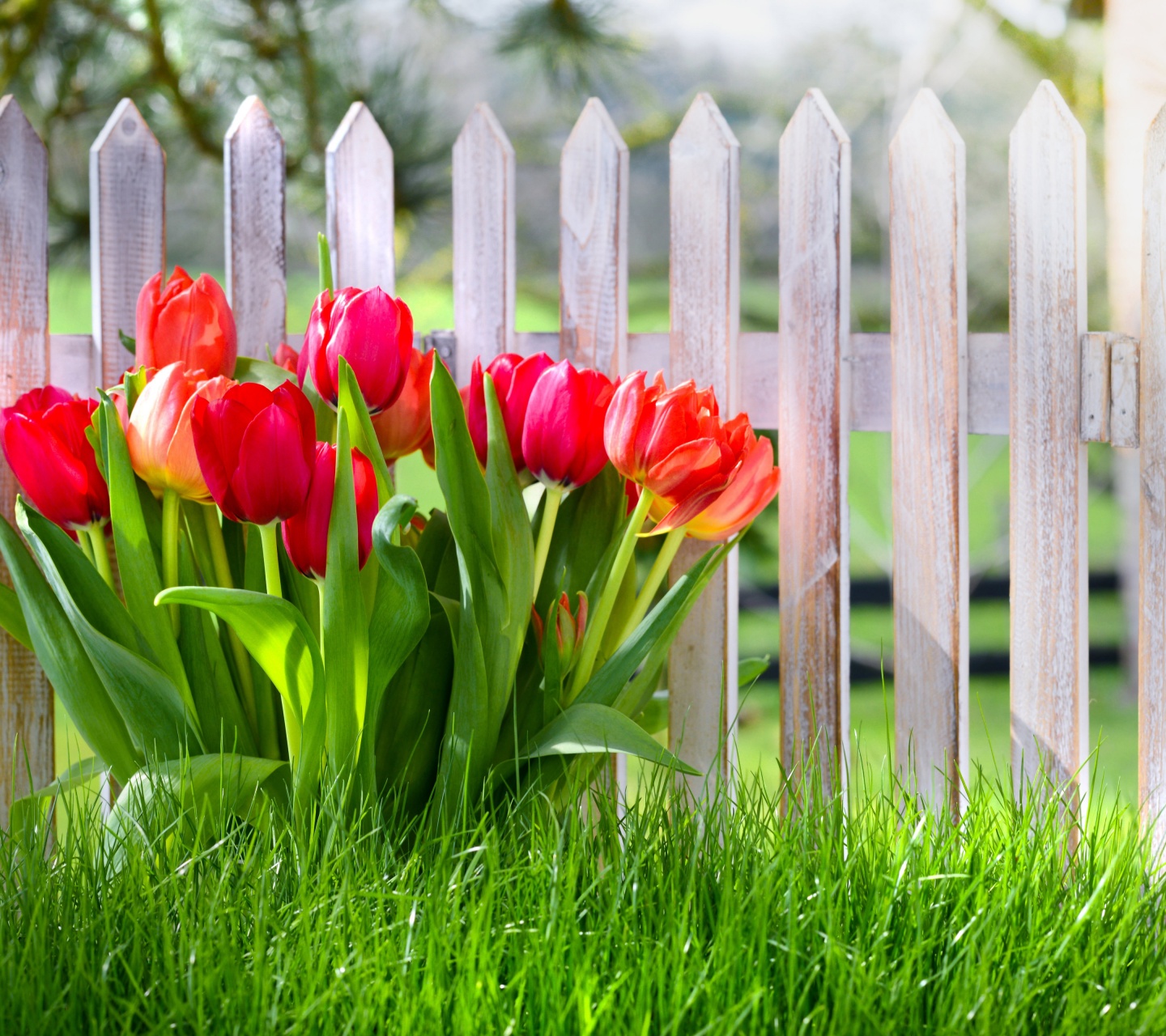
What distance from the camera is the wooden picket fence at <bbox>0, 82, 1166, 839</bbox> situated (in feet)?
4.15

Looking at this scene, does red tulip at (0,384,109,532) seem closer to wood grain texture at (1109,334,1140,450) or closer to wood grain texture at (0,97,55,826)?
wood grain texture at (0,97,55,826)

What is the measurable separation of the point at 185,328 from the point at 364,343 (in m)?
0.22

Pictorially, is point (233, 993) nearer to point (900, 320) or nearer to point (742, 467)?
point (742, 467)

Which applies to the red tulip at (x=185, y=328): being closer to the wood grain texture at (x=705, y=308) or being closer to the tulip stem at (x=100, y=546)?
the tulip stem at (x=100, y=546)

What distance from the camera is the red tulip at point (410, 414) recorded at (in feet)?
3.39

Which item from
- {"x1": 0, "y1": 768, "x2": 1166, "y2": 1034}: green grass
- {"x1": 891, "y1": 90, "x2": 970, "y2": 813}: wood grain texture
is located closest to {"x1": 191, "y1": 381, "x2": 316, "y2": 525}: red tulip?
{"x1": 0, "y1": 768, "x2": 1166, "y2": 1034}: green grass

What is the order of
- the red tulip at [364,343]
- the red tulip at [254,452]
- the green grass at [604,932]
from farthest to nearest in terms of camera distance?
the red tulip at [364,343] → the red tulip at [254,452] → the green grass at [604,932]

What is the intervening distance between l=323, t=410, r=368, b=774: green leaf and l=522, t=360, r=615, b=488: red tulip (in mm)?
165

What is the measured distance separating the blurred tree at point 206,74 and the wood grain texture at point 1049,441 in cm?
160

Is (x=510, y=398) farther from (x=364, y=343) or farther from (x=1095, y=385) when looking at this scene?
(x=1095, y=385)

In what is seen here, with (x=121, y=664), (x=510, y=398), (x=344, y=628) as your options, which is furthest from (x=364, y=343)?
(x=121, y=664)

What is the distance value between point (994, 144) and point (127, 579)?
3233 mm

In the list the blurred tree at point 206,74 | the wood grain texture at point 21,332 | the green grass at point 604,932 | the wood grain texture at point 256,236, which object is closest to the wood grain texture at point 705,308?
the green grass at point 604,932

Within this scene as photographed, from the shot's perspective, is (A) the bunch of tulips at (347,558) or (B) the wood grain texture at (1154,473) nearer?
(A) the bunch of tulips at (347,558)
